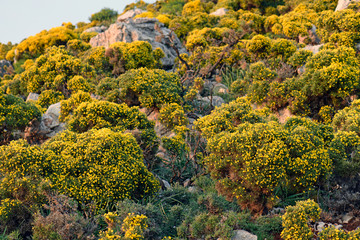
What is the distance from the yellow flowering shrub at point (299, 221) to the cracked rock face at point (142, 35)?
18484 mm

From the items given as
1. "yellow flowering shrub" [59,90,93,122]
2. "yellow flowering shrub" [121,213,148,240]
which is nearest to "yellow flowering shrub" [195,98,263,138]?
"yellow flowering shrub" [121,213,148,240]

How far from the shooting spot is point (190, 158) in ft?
42.1

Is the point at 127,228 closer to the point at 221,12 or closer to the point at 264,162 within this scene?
the point at 264,162

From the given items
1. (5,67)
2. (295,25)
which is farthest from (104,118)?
Result: (5,67)

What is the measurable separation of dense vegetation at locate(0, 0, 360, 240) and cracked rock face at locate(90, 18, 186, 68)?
22.2 feet

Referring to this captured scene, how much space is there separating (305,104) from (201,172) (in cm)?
606

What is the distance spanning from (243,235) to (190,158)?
4.70 m

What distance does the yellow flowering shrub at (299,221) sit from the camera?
26.0ft

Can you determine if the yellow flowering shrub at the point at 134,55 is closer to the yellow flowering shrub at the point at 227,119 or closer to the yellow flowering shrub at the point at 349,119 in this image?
the yellow flowering shrub at the point at 227,119

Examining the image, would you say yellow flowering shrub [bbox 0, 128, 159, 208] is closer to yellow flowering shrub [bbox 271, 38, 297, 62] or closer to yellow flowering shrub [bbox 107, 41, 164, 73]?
yellow flowering shrub [bbox 107, 41, 164, 73]

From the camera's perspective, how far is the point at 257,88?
16250 millimetres

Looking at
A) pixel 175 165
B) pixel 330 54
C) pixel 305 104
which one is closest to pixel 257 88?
pixel 305 104

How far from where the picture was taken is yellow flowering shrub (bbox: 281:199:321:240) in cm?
791

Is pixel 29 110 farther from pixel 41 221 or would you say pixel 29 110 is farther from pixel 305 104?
pixel 305 104
